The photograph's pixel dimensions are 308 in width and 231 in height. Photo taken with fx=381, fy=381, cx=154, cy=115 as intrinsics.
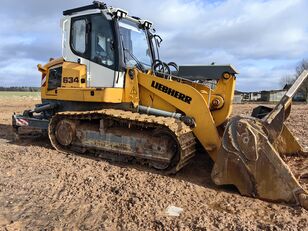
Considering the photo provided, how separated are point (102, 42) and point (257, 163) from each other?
418 cm

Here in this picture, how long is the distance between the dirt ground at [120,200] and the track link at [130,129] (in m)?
0.22

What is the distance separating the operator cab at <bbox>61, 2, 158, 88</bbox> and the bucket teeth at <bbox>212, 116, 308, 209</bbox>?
2.94 meters

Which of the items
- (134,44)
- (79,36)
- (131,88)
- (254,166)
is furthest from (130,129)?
(254,166)

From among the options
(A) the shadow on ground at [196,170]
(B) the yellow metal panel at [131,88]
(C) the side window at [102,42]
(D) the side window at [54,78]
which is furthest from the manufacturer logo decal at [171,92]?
(D) the side window at [54,78]

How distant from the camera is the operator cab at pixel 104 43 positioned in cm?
779

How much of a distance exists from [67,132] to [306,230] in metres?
5.27

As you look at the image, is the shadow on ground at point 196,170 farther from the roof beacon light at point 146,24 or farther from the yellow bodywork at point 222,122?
the roof beacon light at point 146,24

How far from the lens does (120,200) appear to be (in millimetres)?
5484

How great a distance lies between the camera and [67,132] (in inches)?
321

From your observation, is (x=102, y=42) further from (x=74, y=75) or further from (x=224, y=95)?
(x=224, y=95)

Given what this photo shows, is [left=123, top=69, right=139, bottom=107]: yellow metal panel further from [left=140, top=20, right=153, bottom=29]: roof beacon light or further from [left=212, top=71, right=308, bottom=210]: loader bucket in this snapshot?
[left=212, top=71, right=308, bottom=210]: loader bucket

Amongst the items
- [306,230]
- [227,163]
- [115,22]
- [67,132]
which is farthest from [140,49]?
[306,230]

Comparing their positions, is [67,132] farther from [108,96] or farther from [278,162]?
[278,162]

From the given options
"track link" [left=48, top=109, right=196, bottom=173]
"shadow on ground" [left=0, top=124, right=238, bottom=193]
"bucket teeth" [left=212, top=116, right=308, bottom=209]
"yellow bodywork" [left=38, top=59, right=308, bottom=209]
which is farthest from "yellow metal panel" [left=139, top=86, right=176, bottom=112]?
"bucket teeth" [left=212, top=116, right=308, bottom=209]
